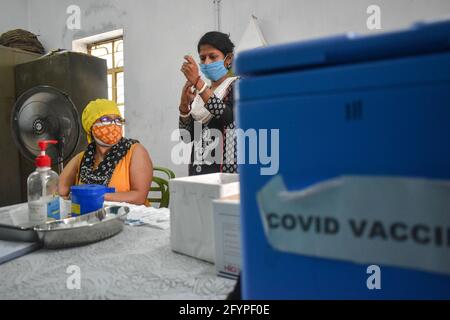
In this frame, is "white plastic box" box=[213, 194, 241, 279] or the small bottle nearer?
"white plastic box" box=[213, 194, 241, 279]

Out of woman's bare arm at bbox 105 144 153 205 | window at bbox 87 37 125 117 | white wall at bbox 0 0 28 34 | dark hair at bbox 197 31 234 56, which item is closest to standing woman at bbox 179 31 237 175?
dark hair at bbox 197 31 234 56

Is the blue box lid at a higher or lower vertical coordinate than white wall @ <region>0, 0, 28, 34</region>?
lower

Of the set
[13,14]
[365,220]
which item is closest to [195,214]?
→ [365,220]

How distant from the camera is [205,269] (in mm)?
683

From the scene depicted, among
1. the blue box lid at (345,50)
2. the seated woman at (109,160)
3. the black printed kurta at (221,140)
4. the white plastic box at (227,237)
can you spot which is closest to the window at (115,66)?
the seated woman at (109,160)

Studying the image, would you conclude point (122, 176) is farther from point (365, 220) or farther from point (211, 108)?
point (365, 220)

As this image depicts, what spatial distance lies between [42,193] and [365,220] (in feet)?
Answer: 2.91

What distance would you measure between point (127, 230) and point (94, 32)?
366cm

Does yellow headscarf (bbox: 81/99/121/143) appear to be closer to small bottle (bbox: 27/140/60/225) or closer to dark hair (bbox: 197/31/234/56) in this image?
dark hair (bbox: 197/31/234/56)

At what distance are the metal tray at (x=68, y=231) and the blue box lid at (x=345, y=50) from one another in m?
0.63

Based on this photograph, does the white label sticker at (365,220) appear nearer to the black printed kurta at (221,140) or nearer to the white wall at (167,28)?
the black printed kurta at (221,140)

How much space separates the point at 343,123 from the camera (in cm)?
32

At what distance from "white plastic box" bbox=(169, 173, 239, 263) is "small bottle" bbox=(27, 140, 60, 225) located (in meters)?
0.36

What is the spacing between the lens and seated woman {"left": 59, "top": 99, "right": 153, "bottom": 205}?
1.73 m
